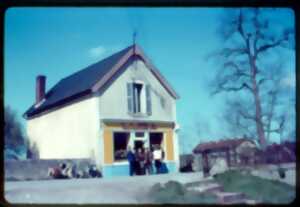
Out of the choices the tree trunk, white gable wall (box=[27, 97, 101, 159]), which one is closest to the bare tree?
the tree trunk

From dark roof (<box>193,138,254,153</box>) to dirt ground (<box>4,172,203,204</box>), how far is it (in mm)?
127

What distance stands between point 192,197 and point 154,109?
48 cm

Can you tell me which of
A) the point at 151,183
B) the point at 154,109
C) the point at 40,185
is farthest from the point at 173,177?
the point at 40,185

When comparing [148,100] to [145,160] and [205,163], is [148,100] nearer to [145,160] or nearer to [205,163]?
[145,160]

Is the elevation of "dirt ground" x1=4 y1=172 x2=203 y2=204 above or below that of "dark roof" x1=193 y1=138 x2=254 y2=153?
below

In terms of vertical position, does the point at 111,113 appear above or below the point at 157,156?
above

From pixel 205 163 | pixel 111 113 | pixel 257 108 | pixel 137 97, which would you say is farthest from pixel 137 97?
pixel 257 108

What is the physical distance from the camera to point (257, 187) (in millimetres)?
3336

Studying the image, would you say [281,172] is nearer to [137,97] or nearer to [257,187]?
[257,187]

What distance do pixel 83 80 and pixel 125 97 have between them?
22 cm

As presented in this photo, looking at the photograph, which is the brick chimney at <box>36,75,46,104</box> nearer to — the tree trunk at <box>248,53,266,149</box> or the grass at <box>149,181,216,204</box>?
the grass at <box>149,181,216,204</box>

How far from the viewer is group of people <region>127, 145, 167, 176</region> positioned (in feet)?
11.0

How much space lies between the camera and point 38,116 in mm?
3348

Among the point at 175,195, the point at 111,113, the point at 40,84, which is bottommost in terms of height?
the point at 175,195
